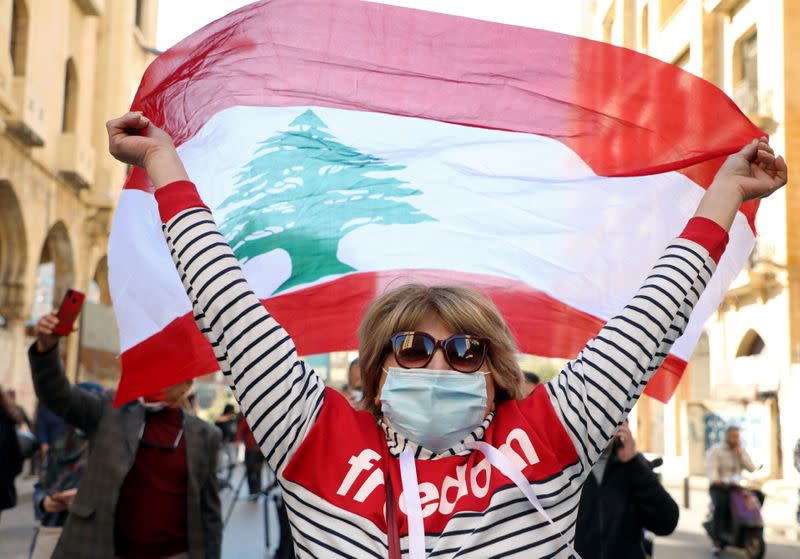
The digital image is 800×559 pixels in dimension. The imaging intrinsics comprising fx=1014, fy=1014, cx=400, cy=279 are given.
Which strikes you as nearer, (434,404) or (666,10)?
(434,404)

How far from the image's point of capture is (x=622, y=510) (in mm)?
5020

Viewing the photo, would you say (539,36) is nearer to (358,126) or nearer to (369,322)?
(358,126)

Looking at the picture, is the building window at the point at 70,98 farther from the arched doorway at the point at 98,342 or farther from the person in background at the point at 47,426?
the person in background at the point at 47,426

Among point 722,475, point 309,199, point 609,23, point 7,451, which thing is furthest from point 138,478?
point 609,23

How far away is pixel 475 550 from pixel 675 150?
2.26m

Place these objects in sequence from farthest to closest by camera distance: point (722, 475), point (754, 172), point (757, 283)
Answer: point (757, 283) → point (722, 475) → point (754, 172)

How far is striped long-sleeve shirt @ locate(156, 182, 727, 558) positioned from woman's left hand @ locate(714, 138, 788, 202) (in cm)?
33

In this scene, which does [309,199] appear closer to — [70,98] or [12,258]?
[12,258]

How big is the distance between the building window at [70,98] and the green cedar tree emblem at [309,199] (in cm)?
2334

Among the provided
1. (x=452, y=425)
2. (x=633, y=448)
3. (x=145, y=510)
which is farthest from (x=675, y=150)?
(x=145, y=510)

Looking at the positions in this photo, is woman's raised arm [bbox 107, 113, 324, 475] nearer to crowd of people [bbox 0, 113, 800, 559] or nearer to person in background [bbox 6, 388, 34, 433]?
crowd of people [bbox 0, 113, 800, 559]

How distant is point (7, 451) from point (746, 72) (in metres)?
24.2

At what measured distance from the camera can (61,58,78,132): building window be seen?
2588 centimetres

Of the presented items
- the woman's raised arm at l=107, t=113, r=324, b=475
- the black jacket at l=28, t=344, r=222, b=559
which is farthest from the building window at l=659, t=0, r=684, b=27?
the woman's raised arm at l=107, t=113, r=324, b=475
